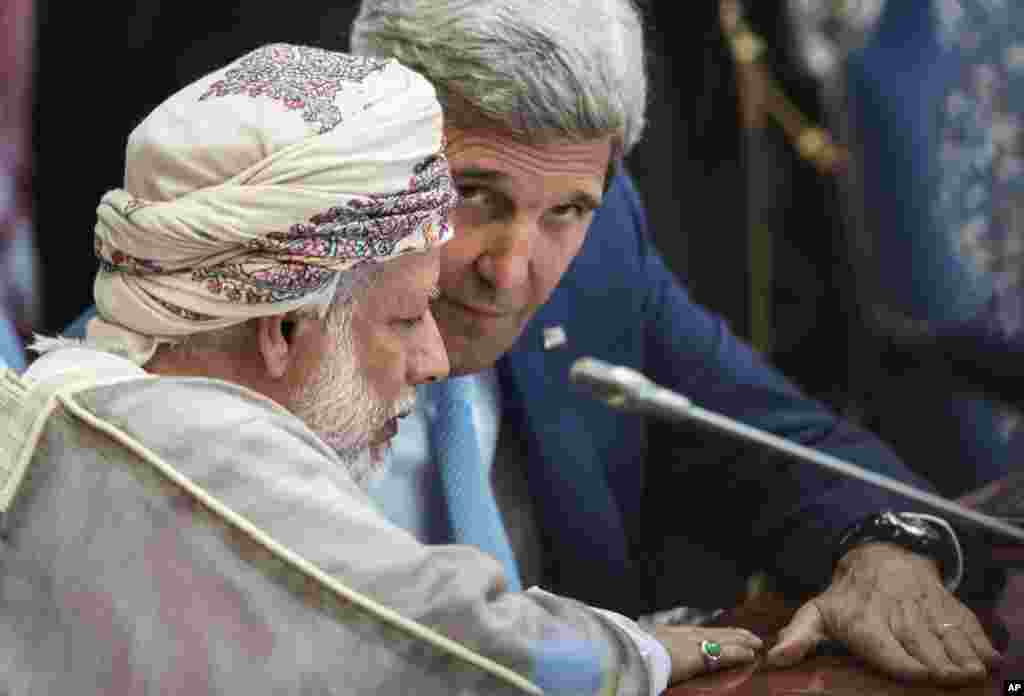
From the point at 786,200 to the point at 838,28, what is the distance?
1.45ft

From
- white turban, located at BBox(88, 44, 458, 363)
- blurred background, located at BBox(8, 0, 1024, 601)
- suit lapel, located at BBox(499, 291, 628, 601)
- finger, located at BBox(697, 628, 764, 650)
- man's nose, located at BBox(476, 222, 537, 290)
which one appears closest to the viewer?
white turban, located at BBox(88, 44, 458, 363)

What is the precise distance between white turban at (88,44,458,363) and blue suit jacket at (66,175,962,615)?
85 centimetres

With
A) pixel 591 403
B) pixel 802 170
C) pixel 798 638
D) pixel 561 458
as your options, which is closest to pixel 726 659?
pixel 798 638

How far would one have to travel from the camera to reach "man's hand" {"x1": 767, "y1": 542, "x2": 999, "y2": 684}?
5.50 feet

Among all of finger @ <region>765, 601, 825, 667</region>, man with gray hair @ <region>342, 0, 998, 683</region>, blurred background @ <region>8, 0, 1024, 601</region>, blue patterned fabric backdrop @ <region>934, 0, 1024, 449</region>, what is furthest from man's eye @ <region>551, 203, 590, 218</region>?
blue patterned fabric backdrop @ <region>934, 0, 1024, 449</region>

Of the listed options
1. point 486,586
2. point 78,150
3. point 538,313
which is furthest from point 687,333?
point 486,586

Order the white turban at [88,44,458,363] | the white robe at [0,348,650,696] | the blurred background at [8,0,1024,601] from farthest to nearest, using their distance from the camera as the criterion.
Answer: the blurred background at [8,0,1024,601] < the white turban at [88,44,458,363] < the white robe at [0,348,650,696]

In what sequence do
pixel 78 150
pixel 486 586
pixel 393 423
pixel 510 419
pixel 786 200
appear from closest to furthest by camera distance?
pixel 486 586 → pixel 393 423 → pixel 510 419 → pixel 78 150 → pixel 786 200

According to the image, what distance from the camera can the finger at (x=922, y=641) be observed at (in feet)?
5.42

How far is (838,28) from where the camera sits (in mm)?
3281

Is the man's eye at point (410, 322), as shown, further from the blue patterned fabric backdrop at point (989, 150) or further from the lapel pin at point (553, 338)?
the blue patterned fabric backdrop at point (989, 150)

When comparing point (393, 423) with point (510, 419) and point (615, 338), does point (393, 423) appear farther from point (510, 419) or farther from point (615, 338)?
point (615, 338)

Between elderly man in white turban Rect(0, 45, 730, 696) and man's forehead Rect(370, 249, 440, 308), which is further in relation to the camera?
man's forehead Rect(370, 249, 440, 308)

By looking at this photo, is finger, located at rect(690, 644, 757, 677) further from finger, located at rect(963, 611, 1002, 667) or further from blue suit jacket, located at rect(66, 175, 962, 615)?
blue suit jacket, located at rect(66, 175, 962, 615)
